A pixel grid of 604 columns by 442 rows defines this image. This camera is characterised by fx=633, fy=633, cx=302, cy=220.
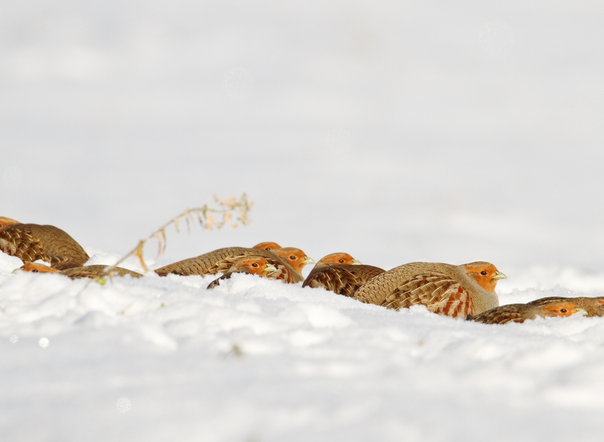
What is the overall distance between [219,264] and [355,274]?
1.99 meters

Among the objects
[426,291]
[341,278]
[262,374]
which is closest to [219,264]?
[341,278]

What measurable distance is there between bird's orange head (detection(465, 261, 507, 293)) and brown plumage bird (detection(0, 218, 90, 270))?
5.80 m

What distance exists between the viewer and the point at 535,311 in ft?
18.1

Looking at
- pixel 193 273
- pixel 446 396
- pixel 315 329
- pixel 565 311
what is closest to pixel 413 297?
pixel 565 311

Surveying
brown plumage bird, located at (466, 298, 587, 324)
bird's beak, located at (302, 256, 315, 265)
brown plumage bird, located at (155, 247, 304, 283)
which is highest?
bird's beak, located at (302, 256, 315, 265)

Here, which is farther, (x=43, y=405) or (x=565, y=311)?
(x=565, y=311)

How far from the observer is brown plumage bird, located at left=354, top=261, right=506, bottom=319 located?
704cm

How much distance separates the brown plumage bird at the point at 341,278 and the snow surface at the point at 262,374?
165 inches

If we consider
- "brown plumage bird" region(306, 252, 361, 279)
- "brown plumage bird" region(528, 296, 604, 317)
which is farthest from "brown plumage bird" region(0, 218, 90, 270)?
"brown plumage bird" region(528, 296, 604, 317)

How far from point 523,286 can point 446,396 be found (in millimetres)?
9560

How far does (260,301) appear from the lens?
12.8 feet

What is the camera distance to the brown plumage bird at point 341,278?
7859 millimetres

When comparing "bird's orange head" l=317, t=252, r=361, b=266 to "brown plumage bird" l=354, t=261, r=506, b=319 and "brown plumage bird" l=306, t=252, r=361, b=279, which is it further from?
"brown plumage bird" l=354, t=261, r=506, b=319

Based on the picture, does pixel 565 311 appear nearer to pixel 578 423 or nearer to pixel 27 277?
pixel 578 423
